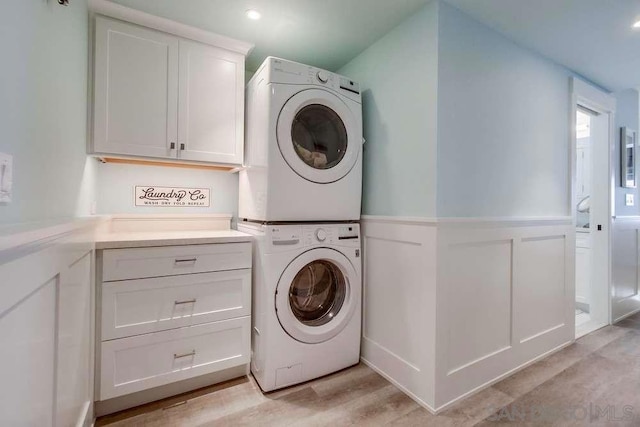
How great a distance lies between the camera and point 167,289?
1.57m

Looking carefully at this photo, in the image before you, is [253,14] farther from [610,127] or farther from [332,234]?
[610,127]

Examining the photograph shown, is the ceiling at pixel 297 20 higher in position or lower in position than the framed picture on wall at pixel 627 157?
higher

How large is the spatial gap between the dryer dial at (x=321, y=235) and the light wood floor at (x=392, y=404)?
91 centimetres

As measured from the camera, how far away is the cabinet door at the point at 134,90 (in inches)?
64.9

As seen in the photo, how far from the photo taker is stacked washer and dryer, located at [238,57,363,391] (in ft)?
5.54

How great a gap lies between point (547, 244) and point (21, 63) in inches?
116

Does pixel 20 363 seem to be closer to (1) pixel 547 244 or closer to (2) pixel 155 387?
(2) pixel 155 387

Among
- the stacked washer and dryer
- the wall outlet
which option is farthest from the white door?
the stacked washer and dryer

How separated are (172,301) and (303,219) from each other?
0.88m

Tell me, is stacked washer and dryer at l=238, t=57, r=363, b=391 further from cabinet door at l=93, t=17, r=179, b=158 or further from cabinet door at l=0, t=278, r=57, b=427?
cabinet door at l=0, t=278, r=57, b=427

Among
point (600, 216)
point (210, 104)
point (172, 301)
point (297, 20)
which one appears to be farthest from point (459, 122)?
point (600, 216)

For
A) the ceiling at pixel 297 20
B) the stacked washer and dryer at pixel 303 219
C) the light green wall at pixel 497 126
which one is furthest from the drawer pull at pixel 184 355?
the ceiling at pixel 297 20

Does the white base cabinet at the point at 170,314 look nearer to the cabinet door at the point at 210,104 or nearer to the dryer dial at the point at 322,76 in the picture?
the cabinet door at the point at 210,104

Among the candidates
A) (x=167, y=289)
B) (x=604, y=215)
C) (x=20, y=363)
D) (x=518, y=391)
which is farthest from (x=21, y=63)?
(x=604, y=215)
